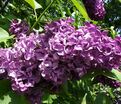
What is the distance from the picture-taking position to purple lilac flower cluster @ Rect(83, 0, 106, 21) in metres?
2.87

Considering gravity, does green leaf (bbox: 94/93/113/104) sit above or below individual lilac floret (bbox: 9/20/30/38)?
below

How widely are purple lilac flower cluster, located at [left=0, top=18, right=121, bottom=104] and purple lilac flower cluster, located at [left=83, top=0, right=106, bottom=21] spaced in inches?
60.0

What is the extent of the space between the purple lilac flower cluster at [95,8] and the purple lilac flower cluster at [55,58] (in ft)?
5.00

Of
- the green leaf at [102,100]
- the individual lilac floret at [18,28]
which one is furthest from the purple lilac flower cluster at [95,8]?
the green leaf at [102,100]

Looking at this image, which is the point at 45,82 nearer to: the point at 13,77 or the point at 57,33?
the point at 13,77

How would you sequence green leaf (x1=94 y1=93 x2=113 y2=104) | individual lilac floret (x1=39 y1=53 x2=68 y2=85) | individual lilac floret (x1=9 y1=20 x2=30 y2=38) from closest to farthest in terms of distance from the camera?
individual lilac floret (x1=39 y1=53 x2=68 y2=85), green leaf (x1=94 y1=93 x2=113 y2=104), individual lilac floret (x1=9 y1=20 x2=30 y2=38)

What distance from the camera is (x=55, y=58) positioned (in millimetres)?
1266

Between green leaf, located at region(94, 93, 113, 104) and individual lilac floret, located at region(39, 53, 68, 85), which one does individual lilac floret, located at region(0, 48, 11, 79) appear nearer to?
individual lilac floret, located at region(39, 53, 68, 85)

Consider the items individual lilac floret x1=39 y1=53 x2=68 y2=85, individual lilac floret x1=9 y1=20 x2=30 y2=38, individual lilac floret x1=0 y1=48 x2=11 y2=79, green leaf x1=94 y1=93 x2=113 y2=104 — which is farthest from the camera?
individual lilac floret x1=9 y1=20 x2=30 y2=38

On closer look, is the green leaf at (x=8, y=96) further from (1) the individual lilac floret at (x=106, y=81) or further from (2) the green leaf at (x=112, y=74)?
(1) the individual lilac floret at (x=106, y=81)

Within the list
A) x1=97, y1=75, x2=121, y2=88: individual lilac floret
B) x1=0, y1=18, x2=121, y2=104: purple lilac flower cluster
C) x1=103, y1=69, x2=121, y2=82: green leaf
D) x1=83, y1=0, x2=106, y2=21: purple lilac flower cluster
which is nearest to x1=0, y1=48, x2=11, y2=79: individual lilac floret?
x1=0, y1=18, x2=121, y2=104: purple lilac flower cluster

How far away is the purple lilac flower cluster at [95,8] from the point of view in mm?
2872

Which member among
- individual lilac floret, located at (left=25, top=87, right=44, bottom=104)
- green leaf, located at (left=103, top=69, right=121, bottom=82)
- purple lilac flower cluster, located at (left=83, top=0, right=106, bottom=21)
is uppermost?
purple lilac flower cluster, located at (left=83, top=0, right=106, bottom=21)

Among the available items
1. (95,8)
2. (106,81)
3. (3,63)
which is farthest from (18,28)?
(95,8)
